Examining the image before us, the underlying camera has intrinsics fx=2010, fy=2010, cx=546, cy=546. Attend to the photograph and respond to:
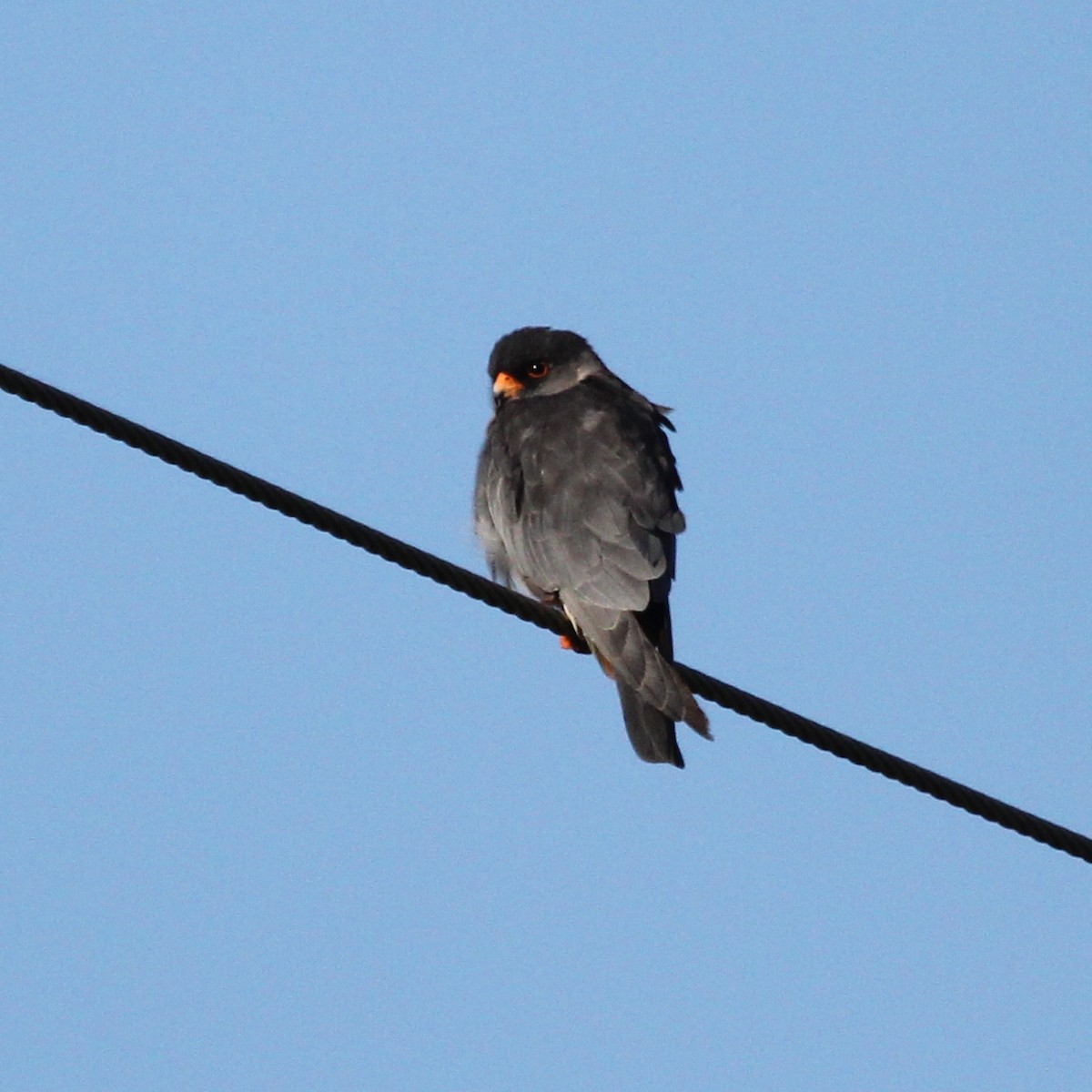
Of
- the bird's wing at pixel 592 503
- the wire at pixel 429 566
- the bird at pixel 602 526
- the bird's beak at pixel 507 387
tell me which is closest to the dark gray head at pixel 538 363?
the bird's beak at pixel 507 387

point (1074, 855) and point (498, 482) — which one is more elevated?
point (498, 482)

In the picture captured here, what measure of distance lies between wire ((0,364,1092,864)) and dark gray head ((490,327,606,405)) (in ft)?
11.4

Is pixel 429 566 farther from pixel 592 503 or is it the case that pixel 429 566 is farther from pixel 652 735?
pixel 592 503

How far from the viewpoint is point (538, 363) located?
948 cm

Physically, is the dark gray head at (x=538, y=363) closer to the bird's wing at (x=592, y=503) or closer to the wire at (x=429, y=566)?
the bird's wing at (x=592, y=503)

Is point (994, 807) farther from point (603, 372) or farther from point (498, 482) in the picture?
point (603, 372)

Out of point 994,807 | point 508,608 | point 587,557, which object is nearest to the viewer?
point 994,807

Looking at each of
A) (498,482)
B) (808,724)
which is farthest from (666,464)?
(808,724)

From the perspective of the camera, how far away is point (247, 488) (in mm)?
5184

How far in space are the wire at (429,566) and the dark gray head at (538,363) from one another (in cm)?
348

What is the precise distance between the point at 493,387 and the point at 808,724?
14.2ft

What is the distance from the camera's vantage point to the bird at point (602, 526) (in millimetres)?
6891

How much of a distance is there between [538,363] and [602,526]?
2156mm

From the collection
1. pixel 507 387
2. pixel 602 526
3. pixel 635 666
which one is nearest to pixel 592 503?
pixel 602 526
